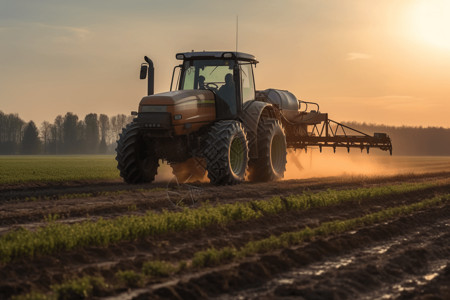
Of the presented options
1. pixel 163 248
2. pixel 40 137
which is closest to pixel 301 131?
pixel 163 248

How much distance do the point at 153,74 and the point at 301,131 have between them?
741 cm

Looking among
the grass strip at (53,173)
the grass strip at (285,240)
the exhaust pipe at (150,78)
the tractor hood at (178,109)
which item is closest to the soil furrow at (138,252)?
the grass strip at (285,240)

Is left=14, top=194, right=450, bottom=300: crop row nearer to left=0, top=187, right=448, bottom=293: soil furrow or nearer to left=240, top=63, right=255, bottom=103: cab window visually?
left=0, top=187, right=448, bottom=293: soil furrow

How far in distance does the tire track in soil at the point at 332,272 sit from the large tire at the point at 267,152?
8.38 metres

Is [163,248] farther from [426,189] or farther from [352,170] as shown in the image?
[352,170]

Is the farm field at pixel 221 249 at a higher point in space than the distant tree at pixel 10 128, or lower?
lower

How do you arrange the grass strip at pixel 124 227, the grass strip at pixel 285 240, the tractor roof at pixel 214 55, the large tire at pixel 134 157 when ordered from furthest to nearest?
the tractor roof at pixel 214 55, the large tire at pixel 134 157, the grass strip at pixel 124 227, the grass strip at pixel 285 240

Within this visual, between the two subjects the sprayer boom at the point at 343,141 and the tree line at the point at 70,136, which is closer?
the sprayer boom at the point at 343,141

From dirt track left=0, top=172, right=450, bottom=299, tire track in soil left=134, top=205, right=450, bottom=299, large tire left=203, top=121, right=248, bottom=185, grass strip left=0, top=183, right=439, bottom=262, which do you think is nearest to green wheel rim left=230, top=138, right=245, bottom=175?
large tire left=203, top=121, right=248, bottom=185

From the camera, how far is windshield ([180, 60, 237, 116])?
57.8ft

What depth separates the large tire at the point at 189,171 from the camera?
19094mm

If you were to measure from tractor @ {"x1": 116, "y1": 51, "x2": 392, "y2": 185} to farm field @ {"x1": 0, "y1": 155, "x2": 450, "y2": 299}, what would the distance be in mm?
2756

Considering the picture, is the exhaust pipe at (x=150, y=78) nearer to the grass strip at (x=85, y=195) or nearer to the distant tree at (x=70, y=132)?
the grass strip at (x=85, y=195)

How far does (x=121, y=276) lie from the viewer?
22.1ft
